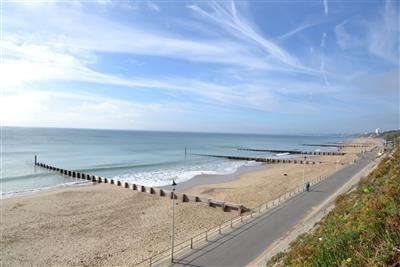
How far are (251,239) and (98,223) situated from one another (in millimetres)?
12419

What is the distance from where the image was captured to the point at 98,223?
83.1 feet

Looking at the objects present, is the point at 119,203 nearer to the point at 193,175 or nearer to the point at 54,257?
the point at 54,257

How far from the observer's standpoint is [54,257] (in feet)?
62.2

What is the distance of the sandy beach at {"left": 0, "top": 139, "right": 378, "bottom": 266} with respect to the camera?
19.3 m

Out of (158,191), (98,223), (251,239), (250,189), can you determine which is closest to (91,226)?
(98,223)

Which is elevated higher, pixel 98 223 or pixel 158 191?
pixel 158 191

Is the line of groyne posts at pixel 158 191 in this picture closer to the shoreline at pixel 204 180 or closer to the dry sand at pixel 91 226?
the dry sand at pixel 91 226

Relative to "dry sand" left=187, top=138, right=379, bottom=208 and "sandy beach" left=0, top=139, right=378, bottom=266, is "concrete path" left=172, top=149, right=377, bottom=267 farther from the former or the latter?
"dry sand" left=187, top=138, right=379, bottom=208

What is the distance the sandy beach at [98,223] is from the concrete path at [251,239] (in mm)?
3768

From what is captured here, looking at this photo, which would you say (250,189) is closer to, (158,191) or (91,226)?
(158,191)

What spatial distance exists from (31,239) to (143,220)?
306 inches

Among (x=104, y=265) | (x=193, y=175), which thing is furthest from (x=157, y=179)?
(x=104, y=265)

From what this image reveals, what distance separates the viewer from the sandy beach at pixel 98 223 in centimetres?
1934

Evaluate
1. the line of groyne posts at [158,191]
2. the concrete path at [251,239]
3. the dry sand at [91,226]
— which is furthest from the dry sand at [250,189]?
the concrete path at [251,239]
